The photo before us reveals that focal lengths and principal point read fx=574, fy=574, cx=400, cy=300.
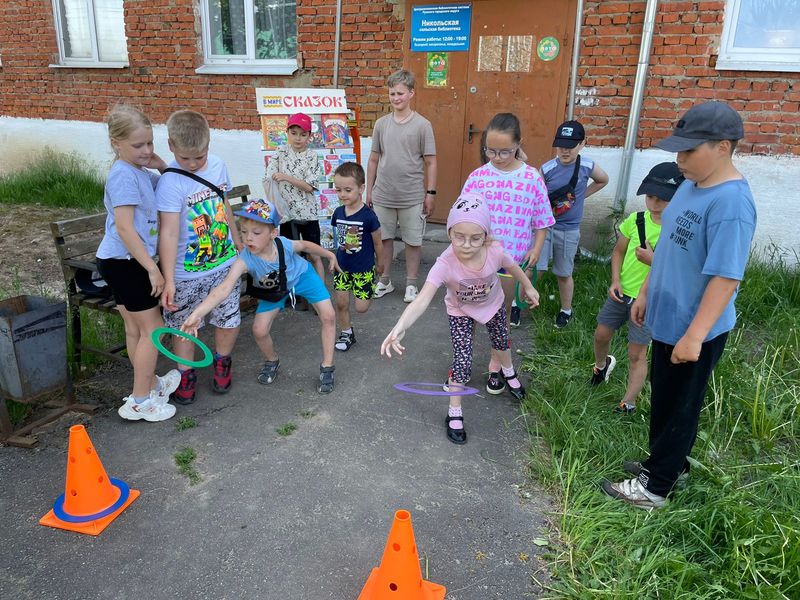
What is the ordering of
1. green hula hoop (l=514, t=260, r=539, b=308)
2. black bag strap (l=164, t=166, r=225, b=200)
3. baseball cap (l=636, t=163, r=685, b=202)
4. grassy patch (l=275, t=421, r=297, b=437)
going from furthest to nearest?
green hula hoop (l=514, t=260, r=539, b=308) < grassy patch (l=275, t=421, r=297, b=437) < black bag strap (l=164, t=166, r=225, b=200) < baseball cap (l=636, t=163, r=685, b=202)

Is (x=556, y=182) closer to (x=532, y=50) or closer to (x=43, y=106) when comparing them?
(x=532, y=50)

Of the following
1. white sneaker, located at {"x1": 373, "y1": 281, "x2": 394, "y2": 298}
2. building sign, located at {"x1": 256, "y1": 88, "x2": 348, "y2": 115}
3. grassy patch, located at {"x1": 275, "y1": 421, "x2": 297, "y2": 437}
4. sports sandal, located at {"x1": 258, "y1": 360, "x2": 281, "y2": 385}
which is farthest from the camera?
building sign, located at {"x1": 256, "y1": 88, "x2": 348, "y2": 115}

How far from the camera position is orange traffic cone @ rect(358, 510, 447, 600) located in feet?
7.36

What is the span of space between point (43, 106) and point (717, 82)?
10903 mm

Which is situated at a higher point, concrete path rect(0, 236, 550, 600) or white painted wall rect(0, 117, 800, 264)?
white painted wall rect(0, 117, 800, 264)

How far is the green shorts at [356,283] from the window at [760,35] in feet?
14.1

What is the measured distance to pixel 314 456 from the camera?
3379 millimetres

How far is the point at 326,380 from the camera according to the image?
4102mm

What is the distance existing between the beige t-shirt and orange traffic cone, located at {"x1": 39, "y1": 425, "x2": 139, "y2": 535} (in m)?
3.64

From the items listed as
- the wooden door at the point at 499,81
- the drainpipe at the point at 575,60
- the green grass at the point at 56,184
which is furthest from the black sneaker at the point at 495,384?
the green grass at the point at 56,184

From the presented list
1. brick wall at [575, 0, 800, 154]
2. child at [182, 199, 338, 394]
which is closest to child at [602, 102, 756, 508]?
child at [182, 199, 338, 394]

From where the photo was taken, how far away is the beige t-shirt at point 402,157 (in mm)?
5508

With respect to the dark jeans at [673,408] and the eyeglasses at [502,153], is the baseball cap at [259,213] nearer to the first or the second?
the eyeglasses at [502,153]

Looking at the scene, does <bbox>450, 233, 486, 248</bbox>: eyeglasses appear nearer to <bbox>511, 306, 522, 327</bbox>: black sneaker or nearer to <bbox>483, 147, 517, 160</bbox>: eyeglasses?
<bbox>483, 147, 517, 160</bbox>: eyeglasses
